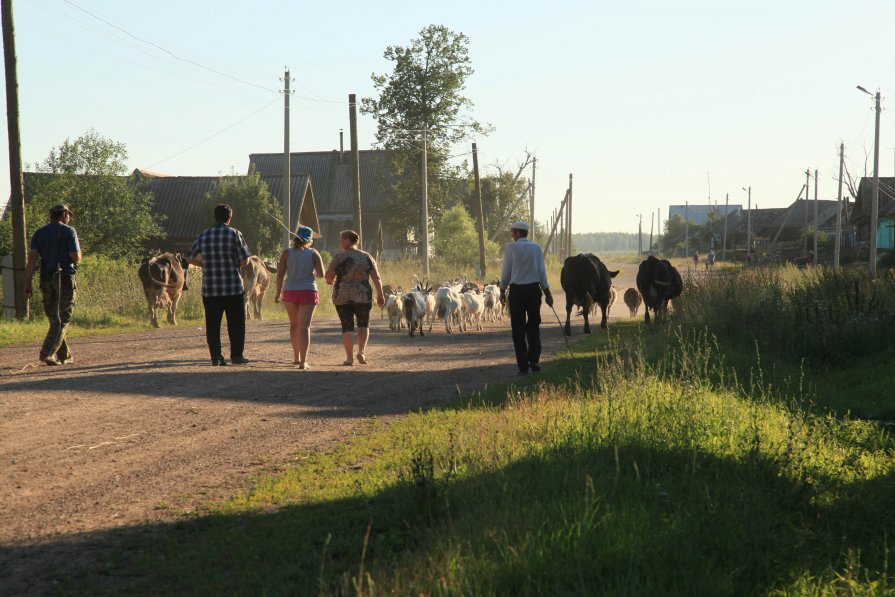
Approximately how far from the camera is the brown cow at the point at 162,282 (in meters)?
22.2

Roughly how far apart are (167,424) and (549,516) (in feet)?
15.9

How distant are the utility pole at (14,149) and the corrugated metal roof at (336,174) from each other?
155ft

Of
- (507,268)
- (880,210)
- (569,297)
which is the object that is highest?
(880,210)

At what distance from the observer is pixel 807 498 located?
24.1 ft

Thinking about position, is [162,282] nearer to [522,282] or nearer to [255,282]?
[255,282]

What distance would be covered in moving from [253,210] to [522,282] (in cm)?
3892

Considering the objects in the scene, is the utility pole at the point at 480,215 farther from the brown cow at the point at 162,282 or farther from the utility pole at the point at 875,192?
the brown cow at the point at 162,282

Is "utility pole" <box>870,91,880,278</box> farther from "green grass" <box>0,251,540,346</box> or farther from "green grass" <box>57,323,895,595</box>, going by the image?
"green grass" <box>57,323,895,595</box>

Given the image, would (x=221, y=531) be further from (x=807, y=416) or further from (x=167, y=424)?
(x=807, y=416)

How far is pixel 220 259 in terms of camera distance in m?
13.9

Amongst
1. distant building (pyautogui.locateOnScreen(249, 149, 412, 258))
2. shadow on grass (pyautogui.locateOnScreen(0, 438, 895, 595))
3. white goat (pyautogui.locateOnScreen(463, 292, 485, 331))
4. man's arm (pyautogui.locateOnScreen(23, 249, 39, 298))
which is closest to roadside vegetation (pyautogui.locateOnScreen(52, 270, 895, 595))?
shadow on grass (pyautogui.locateOnScreen(0, 438, 895, 595))

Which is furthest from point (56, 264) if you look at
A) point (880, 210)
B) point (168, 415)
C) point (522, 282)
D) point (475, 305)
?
point (880, 210)

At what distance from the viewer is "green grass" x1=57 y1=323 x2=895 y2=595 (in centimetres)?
516

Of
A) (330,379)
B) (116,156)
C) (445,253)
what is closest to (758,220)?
(445,253)
